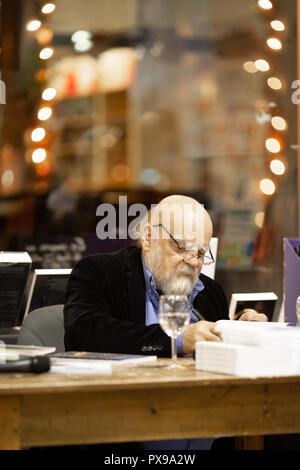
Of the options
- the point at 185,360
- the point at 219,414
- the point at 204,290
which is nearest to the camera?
the point at 219,414

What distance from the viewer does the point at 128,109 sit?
8.45 m

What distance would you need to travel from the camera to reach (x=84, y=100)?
8.26 metres

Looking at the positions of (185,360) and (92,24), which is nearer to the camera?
(185,360)

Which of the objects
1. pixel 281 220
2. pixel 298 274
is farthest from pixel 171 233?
pixel 281 220

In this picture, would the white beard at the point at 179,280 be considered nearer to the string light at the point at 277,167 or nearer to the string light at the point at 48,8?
the string light at the point at 48,8

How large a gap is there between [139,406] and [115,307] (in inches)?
34.7

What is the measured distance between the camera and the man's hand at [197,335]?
212cm

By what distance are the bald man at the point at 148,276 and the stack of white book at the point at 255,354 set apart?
1.66 feet

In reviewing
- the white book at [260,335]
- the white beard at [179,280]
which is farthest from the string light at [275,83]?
the white book at [260,335]

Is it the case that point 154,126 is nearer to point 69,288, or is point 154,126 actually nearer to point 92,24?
point 92,24

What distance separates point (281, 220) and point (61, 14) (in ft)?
14.5

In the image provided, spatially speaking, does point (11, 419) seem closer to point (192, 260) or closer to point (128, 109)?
point (192, 260)

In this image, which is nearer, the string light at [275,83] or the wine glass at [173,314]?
the wine glass at [173,314]

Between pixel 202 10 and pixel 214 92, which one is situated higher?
pixel 202 10
